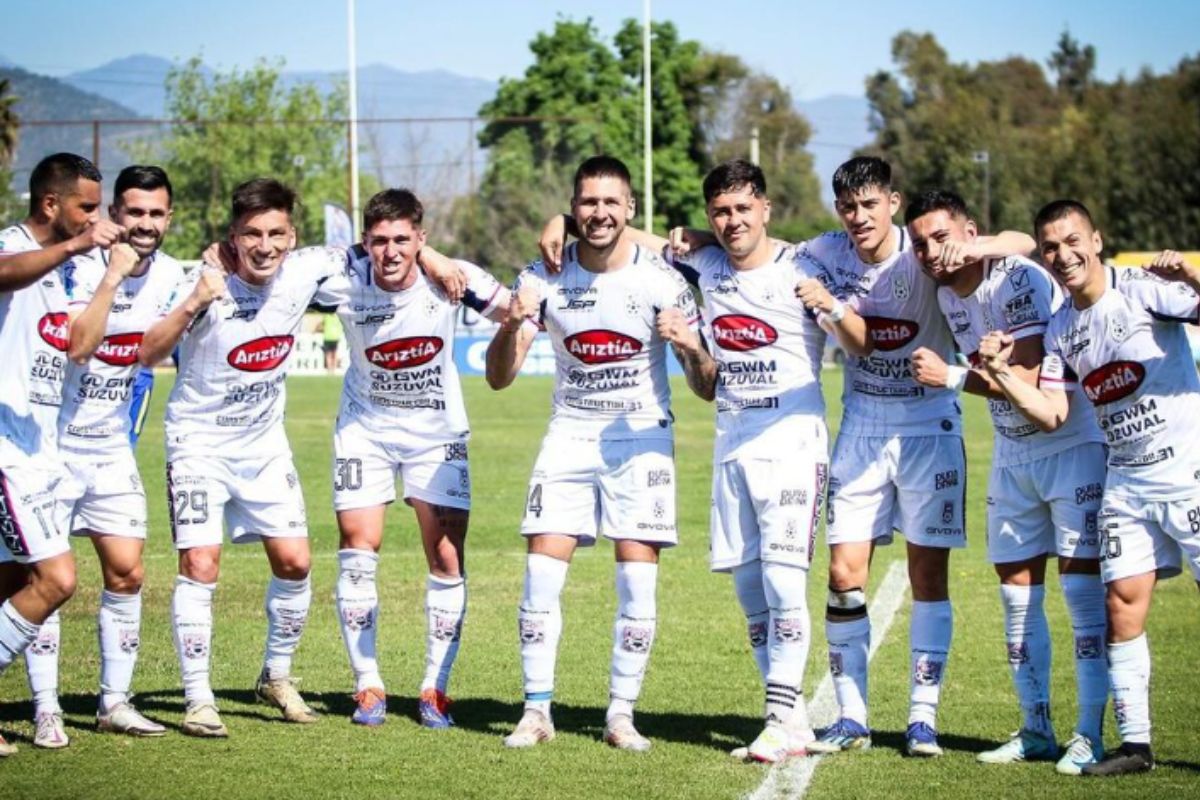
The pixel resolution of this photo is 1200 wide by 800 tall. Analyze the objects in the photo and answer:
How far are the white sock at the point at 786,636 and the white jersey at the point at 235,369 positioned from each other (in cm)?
296

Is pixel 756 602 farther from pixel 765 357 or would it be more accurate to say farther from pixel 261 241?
pixel 261 241

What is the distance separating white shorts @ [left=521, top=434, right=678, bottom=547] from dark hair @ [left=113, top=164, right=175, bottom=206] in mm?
2529

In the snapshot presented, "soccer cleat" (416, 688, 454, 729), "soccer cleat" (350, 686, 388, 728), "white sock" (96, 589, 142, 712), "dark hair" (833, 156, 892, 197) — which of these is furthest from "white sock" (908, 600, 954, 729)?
"white sock" (96, 589, 142, 712)

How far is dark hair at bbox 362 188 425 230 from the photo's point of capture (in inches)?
378

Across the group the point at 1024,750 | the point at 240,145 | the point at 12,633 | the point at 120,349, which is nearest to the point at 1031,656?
the point at 1024,750

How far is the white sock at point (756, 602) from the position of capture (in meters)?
9.26

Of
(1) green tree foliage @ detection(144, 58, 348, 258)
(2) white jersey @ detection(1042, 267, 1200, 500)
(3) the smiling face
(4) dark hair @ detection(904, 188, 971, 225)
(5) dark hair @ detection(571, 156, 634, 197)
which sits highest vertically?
(1) green tree foliage @ detection(144, 58, 348, 258)

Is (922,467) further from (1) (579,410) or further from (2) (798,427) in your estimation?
(1) (579,410)

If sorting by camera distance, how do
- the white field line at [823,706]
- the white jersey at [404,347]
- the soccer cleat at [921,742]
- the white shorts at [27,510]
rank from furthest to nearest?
the white jersey at [404,347], the soccer cleat at [921,742], the white shorts at [27,510], the white field line at [823,706]

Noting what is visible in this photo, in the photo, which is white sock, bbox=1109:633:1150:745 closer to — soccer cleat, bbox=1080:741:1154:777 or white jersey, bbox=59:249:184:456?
soccer cleat, bbox=1080:741:1154:777

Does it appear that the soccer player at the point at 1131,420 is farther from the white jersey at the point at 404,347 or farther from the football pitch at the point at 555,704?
the white jersey at the point at 404,347

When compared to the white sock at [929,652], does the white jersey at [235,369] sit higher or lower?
higher

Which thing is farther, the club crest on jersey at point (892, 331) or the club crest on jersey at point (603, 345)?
the club crest on jersey at point (603, 345)

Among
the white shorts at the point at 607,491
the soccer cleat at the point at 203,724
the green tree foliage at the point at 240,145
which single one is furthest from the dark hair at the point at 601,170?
the green tree foliage at the point at 240,145
